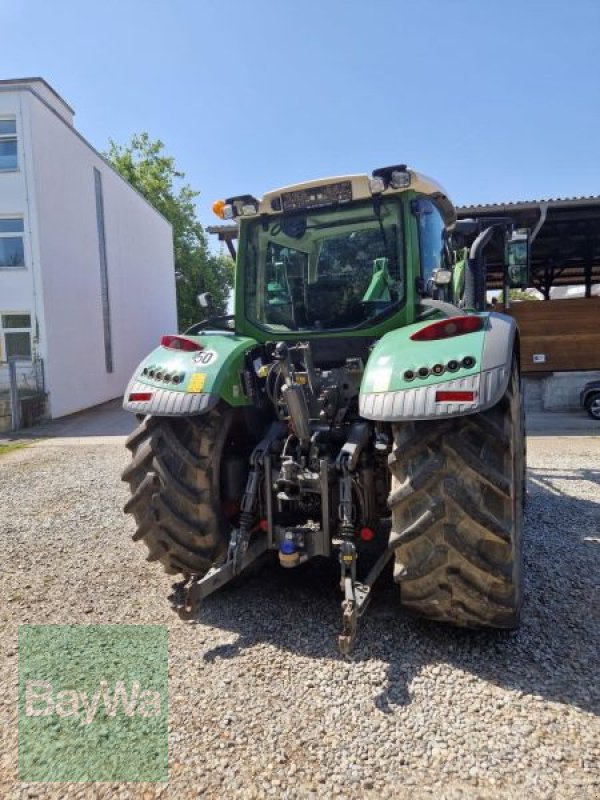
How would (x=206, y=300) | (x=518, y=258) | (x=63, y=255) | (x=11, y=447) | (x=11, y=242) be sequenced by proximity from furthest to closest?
(x=63, y=255) < (x=11, y=242) < (x=11, y=447) < (x=518, y=258) < (x=206, y=300)

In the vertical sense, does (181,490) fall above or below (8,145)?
below

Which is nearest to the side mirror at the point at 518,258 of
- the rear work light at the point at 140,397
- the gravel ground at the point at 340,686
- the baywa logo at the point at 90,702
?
the gravel ground at the point at 340,686

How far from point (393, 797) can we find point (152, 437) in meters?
2.06

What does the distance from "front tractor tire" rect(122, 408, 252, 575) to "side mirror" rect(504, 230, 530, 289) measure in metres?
2.65

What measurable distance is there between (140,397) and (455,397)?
1732 millimetres

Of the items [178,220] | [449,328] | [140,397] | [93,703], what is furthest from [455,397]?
[178,220]


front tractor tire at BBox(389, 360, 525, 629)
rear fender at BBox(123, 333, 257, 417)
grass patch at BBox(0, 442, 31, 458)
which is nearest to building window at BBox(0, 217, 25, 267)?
grass patch at BBox(0, 442, 31, 458)

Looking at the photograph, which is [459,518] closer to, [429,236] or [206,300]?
[429,236]

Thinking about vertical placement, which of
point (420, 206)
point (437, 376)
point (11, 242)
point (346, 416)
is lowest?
point (346, 416)

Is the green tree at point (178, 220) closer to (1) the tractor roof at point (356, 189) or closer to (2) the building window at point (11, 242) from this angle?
(2) the building window at point (11, 242)

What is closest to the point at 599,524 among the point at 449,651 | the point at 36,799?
the point at 449,651

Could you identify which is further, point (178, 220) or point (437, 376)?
point (178, 220)

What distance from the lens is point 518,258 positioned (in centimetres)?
432

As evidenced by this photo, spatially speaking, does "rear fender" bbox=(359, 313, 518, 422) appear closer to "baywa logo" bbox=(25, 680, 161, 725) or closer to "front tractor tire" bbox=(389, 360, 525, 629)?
"front tractor tire" bbox=(389, 360, 525, 629)
